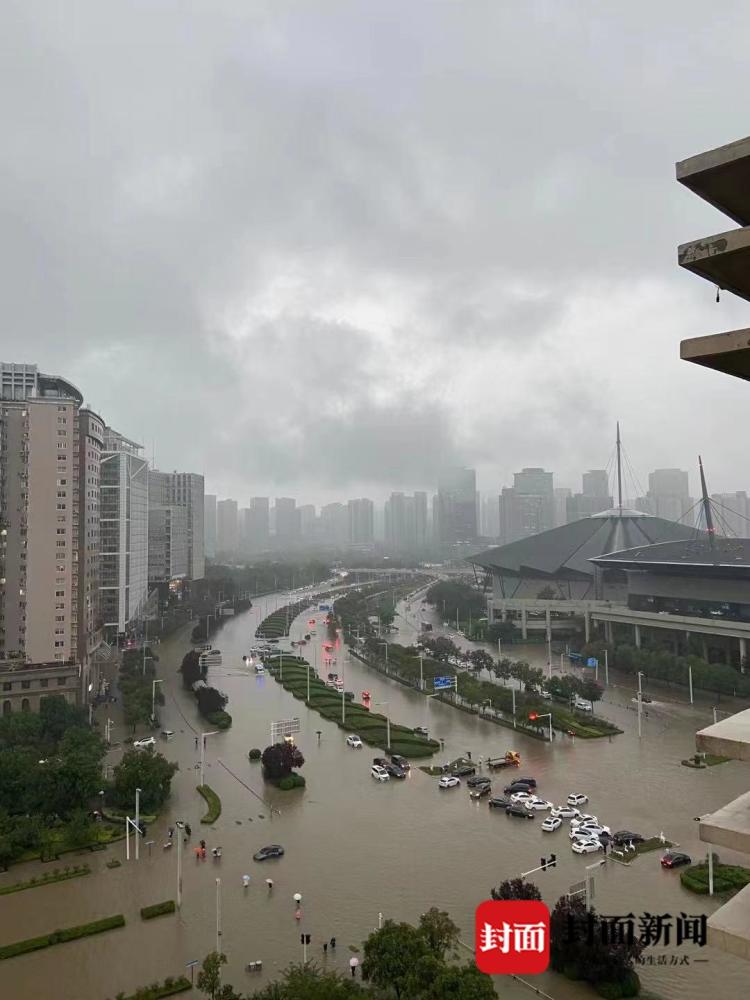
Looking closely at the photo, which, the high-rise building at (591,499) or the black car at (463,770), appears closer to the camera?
the black car at (463,770)

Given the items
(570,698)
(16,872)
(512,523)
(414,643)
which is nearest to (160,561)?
(414,643)

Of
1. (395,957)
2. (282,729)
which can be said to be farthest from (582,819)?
(282,729)

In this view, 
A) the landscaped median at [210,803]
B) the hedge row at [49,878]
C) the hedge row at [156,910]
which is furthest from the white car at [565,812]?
the hedge row at [49,878]

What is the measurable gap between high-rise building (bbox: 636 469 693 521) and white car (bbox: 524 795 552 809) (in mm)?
42901

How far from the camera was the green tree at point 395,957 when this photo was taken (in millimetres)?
4559

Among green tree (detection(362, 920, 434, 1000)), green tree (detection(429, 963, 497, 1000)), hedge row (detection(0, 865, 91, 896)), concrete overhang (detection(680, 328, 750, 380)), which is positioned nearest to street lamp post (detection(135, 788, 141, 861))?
hedge row (detection(0, 865, 91, 896))

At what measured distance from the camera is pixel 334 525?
342ft

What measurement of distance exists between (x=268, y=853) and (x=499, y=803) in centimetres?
293

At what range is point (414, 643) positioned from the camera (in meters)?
22.0

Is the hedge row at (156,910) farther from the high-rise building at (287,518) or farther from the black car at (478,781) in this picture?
the high-rise building at (287,518)

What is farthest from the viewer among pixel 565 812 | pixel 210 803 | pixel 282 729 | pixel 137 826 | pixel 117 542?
pixel 117 542

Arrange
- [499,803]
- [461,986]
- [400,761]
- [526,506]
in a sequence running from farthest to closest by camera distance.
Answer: [526,506] → [400,761] → [499,803] → [461,986]

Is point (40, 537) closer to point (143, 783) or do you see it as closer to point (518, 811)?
point (143, 783)

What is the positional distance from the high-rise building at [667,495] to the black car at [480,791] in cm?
4264
